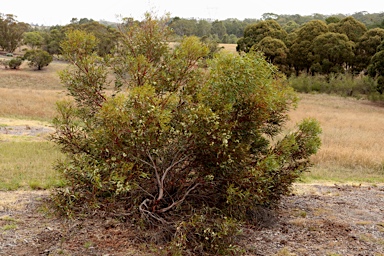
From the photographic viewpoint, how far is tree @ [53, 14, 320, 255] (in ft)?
18.6

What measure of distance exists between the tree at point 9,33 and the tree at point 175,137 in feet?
224

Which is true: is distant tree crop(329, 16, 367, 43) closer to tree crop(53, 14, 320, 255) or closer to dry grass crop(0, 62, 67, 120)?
dry grass crop(0, 62, 67, 120)

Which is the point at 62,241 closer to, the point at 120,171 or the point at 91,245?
the point at 91,245

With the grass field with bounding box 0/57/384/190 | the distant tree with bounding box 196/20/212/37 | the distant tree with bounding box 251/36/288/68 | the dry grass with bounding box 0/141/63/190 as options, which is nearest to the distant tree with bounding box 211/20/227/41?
the distant tree with bounding box 196/20/212/37

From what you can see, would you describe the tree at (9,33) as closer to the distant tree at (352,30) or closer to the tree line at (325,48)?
the tree line at (325,48)

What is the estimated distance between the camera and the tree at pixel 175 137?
5656 millimetres

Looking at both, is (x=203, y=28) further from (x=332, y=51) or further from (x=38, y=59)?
(x=332, y=51)

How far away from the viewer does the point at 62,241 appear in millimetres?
6191

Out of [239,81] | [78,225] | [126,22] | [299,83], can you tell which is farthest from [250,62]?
[299,83]

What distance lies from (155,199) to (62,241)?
5.00 ft

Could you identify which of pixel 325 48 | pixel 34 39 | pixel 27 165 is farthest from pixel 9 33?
pixel 27 165

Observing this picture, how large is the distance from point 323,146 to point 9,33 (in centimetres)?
6529

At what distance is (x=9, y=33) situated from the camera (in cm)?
6838

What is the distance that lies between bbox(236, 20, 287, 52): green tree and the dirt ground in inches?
1593
